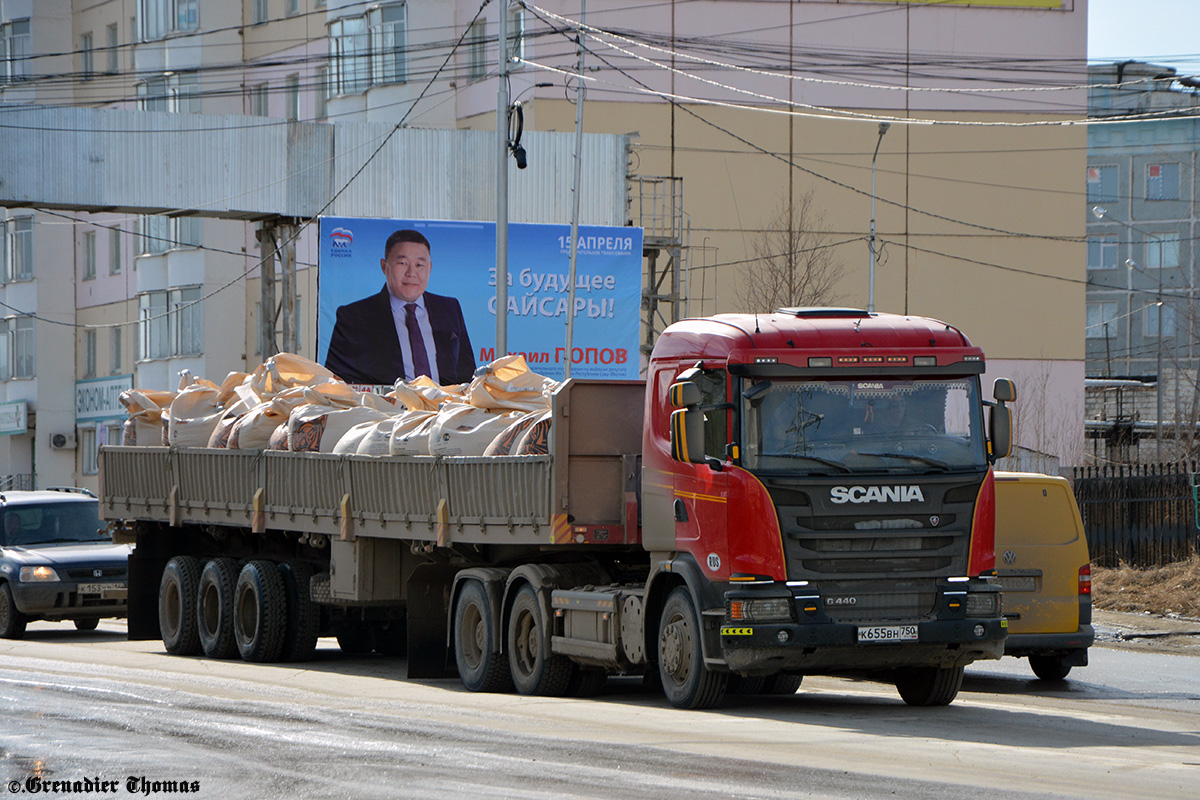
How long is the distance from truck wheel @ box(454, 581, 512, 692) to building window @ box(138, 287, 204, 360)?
3838 cm

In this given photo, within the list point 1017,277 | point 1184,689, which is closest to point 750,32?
point 1017,277

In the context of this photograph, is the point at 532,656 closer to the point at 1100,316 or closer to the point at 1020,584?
the point at 1020,584

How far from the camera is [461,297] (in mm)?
34781

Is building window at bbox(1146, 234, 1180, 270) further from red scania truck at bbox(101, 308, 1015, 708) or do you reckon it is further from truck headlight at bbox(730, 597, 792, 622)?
truck headlight at bbox(730, 597, 792, 622)

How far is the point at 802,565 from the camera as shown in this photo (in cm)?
1180

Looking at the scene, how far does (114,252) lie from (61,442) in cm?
667

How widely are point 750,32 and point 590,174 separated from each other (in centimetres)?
1157

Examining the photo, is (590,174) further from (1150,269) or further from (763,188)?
(1150,269)

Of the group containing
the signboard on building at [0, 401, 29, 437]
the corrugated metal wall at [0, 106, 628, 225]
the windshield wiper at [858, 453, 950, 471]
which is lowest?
the signboard on building at [0, 401, 29, 437]

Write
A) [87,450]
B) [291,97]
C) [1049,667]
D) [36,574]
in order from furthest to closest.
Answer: [87,450] < [291,97] < [36,574] < [1049,667]

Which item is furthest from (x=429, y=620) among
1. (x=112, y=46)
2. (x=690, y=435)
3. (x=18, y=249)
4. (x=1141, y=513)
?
(x=18, y=249)

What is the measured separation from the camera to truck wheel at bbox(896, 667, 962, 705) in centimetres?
1280

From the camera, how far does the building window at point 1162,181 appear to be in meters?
78.4

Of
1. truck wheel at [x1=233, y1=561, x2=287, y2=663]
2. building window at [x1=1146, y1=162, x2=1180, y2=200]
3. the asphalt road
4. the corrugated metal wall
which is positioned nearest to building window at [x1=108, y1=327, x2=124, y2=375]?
the corrugated metal wall
